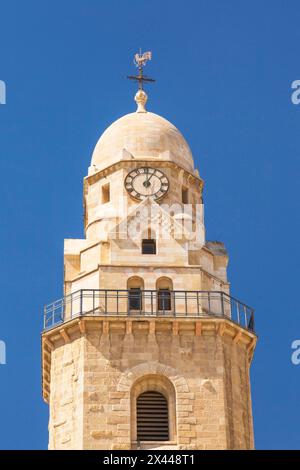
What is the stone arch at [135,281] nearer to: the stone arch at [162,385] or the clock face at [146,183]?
the stone arch at [162,385]

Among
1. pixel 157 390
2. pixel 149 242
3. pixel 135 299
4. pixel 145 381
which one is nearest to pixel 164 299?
pixel 135 299

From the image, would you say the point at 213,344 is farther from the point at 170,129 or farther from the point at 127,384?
the point at 170,129

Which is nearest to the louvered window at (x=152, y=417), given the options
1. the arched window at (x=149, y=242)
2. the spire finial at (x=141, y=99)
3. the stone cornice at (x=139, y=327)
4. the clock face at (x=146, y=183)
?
the stone cornice at (x=139, y=327)

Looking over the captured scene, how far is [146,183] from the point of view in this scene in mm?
60188

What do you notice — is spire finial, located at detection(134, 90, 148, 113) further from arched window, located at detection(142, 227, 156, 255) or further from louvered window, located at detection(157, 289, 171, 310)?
louvered window, located at detection(157, 289, 171, 310)

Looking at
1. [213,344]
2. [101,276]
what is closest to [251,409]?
[213,344]

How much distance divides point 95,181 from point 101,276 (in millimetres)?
5256

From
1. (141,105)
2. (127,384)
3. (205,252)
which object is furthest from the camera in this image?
(141,105)

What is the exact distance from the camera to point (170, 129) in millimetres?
62594

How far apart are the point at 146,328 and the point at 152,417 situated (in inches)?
116

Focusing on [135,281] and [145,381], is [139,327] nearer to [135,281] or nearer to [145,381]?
[145,381]

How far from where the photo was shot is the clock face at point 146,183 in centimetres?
5994
